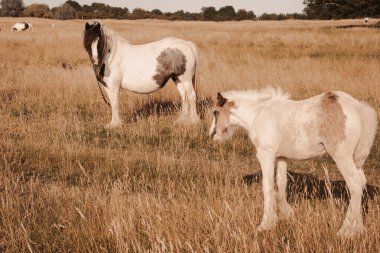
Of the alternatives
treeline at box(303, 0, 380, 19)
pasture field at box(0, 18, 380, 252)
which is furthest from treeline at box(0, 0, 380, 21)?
pasture field at box(0, 18, 380, 252)

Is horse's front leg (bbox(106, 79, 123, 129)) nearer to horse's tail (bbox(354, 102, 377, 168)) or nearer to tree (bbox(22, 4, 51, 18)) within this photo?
horse's tail (bbox(354, 102, 377, 168))

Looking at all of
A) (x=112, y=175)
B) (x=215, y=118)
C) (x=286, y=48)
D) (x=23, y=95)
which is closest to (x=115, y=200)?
(x=215, y=118)

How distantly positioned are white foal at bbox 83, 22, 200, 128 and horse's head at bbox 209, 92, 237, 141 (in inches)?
199

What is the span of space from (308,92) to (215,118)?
28.6 feet

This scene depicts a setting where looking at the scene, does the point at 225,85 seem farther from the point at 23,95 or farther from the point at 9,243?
the point at 9,243

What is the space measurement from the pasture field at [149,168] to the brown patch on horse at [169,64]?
3.62ft

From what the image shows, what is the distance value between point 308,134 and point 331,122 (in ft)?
0.97

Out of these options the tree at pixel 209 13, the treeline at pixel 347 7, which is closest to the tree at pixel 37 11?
the tree at pixel 209 13

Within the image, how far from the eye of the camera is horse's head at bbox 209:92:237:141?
18.8 feet

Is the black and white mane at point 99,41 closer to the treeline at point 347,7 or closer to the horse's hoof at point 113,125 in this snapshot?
the horse's hoof at point 113,125

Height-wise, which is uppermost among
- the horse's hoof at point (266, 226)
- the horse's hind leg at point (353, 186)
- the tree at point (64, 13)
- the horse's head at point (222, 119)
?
the tree at point (64, 13)

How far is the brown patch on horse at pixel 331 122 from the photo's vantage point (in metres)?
4.56

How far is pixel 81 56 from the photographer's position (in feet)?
74.1

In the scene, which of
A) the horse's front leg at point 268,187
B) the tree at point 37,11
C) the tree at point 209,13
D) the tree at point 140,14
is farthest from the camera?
the tree at point 140,14
